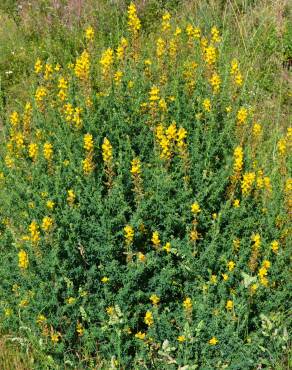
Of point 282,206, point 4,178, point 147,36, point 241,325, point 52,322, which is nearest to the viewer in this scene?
point 241,325

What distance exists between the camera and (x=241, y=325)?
2.88 metres

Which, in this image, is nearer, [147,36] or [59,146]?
[59,146]

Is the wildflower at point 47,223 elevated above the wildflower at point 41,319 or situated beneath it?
elevated above

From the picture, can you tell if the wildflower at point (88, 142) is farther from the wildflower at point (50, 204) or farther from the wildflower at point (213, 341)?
the wildflower at point (213, 341)

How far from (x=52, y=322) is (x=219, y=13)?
388cm

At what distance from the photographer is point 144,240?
3.35 meters

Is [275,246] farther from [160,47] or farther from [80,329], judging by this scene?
[160,47]

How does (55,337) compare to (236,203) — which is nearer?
(55,337)

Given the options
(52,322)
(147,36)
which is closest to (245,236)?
(52,322)

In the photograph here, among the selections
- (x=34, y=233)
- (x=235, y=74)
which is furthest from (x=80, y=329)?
(x=235, y=74)

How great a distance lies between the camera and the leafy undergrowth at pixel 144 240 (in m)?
3.01

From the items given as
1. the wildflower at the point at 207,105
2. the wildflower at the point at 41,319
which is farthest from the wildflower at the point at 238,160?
the wildflower at the point at 41,319

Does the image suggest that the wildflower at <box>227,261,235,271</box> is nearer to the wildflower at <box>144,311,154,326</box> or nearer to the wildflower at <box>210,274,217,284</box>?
the wildflower at <box>210,274,217,284</box>

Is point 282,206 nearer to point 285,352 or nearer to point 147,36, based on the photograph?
point 285,352
